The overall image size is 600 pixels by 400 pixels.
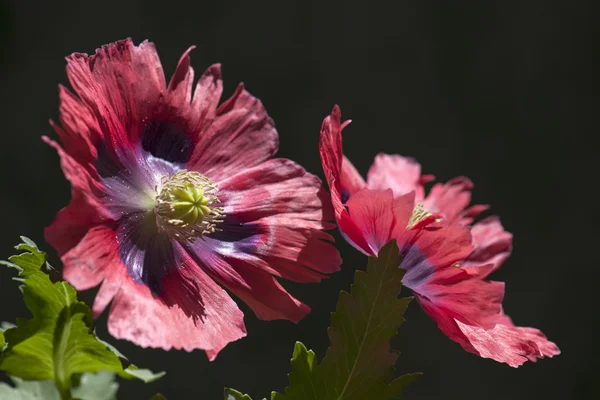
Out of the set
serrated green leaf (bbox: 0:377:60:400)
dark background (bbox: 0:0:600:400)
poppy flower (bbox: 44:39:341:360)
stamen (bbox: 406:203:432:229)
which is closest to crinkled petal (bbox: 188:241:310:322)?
poppy flower (bbox: 44:39:341:360)

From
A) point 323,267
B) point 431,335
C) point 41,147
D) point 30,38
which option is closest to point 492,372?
point 431,335

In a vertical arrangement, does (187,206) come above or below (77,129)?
below

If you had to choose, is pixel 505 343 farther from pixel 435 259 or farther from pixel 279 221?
pixel 279 221

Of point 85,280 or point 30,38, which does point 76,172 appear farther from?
point 30,38

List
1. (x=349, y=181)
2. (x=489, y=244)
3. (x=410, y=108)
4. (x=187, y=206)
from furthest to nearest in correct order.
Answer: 1. (x=410, y=108)
2. (x=489, y=244)
3. (x=349, y=181)
4. (x=187, y=206)

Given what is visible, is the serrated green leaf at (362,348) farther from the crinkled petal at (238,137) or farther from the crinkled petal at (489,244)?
the crinkled petal at (489,244)

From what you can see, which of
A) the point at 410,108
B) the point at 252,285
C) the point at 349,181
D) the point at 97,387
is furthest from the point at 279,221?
the point at 410,108

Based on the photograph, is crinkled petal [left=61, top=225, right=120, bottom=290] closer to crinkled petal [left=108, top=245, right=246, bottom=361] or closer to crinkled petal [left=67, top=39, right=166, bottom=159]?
crinkled petal [left=108, top=245, right=246, bottom=361]
